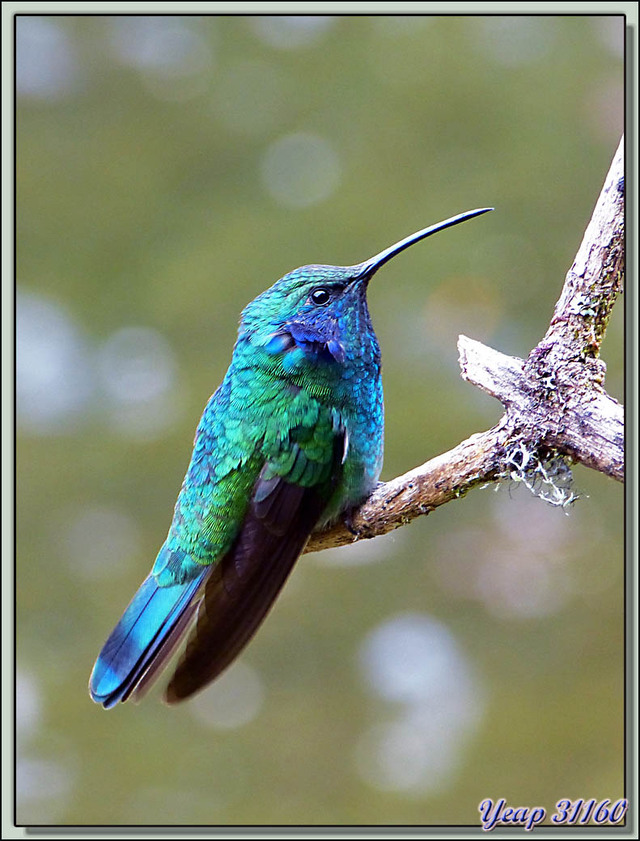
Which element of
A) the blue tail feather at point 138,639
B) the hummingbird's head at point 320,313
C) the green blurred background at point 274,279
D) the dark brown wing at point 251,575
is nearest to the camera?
the dark brown wing at point 251,575

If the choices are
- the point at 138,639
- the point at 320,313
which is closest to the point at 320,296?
the point at 320,313

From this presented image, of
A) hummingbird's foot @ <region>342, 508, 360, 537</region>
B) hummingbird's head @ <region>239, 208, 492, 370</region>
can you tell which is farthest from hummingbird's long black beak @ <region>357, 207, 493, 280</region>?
hummingbird's foot @ <region>342, 508, 360, 537</region>

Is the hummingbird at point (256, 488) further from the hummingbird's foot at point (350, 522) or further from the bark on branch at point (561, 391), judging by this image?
the bark on branch at point (561, 391)

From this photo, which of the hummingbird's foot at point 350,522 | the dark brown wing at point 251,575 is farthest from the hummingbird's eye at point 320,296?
the hummingbird's foot at point 350,522

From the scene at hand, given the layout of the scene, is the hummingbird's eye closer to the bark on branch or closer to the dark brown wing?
the dark brown wing

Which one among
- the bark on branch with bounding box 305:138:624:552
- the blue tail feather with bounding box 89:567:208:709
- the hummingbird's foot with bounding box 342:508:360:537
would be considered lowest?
the blue tail feather with bounding box 89:567:208:709

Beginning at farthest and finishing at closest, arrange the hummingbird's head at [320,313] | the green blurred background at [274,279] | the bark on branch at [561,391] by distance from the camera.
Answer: the green blurred background at [274,279] < the hummingbird's head at [320,313] < the bark on branch at [561,391]

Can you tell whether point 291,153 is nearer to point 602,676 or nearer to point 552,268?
point 552,268

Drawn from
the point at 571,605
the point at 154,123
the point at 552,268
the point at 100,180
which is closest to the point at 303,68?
the point at 154,123
